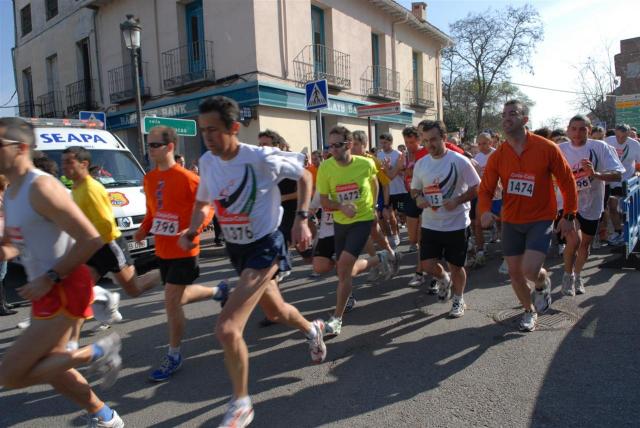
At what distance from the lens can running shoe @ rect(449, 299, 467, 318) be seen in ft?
16.1

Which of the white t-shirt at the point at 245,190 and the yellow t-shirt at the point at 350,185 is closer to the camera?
the white t-shirt at the point at 245,190

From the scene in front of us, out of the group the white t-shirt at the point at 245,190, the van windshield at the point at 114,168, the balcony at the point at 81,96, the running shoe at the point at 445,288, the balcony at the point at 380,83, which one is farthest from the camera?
the balcony at the point at 81,96

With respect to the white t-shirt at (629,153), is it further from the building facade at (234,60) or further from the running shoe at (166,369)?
the running shoe at (166,369)

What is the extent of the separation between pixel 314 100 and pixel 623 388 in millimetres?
8344

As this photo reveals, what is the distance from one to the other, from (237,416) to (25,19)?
26.7 meters

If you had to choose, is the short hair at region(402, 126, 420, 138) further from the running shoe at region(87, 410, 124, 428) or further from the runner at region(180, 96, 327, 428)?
the running shoe at region(87, 410, 124, 428)

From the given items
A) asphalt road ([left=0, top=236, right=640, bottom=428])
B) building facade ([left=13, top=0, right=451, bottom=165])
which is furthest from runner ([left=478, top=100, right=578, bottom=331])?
building facade ([left=13, top=0, right=451, bottom=165])

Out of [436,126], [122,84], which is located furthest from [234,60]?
[436,126]

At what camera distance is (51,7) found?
21297 millimetres

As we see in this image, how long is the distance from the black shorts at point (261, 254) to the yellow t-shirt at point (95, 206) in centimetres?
188

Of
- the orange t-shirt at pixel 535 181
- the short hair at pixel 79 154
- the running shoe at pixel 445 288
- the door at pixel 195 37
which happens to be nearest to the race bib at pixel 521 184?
the orange t-shirt at pixel 535 181

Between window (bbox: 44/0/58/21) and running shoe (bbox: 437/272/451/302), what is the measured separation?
22247 millimetres

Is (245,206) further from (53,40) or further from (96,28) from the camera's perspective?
(53,40)

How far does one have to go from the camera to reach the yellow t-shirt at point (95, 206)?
180 inches
